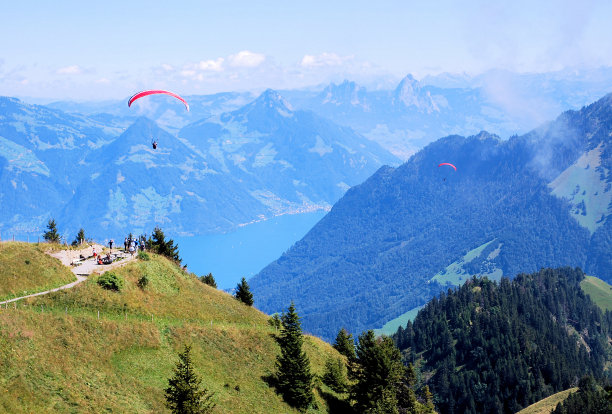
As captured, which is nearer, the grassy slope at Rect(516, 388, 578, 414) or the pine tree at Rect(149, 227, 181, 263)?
the pine tree at Rect(149, 227, 181, 263)

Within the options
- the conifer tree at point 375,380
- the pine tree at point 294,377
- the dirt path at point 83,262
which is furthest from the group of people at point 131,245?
the conifer tree at point 375,380

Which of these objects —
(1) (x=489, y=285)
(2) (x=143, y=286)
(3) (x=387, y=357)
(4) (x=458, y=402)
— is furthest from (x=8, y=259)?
(1) (x=489, y=285)

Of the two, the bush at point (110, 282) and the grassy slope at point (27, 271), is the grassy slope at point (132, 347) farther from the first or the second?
the grassy slope at point (27, 271)

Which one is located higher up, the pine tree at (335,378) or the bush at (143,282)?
the bush at (143,282)

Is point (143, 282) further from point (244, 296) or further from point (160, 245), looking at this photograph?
point (244, 296)

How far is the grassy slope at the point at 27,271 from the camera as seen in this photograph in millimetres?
48750

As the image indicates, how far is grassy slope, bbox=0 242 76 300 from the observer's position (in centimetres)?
4875

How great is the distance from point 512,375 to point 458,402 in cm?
1570

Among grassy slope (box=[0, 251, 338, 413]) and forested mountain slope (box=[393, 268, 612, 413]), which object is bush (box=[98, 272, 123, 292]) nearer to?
grassy slope (box=[0, 251, 338, 413])

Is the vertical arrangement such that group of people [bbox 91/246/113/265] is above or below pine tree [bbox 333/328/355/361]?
above

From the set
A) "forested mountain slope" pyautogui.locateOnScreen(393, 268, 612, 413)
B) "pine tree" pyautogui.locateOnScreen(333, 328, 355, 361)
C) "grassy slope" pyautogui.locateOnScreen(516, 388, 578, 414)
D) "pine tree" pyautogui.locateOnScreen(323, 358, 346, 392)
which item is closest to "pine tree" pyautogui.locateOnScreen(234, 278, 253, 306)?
"pine tree" pyautogui.locateOnScreen(323, 358, 346, 392)

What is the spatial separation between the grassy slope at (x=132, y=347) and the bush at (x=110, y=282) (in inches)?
26.6

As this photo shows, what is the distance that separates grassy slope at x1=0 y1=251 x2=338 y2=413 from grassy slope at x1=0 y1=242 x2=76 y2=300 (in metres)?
2.36

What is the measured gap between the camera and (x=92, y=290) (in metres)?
51.4
